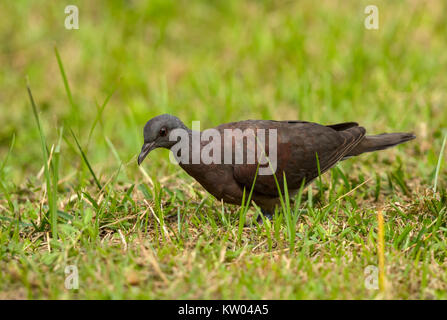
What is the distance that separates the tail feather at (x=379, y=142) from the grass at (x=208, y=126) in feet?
0.73

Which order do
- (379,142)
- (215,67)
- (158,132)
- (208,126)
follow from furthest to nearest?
(215,67) < (208,126) < (379,142) < (158,132)

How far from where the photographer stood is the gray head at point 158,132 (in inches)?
143

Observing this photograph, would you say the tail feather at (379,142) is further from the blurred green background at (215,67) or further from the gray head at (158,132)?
the gray head at (158,132)

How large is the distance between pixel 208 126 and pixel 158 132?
88.5 inches

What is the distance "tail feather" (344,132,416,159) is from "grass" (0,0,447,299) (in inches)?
8.7

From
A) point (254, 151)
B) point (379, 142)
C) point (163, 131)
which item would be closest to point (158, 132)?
point (163, 131)

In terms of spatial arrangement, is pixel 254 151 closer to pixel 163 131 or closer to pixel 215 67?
pixel 163 131

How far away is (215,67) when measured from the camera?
23.5 ft

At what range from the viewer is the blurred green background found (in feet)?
19.0

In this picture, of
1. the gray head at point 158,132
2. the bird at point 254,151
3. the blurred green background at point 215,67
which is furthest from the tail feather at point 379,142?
the gray head at point 158,132

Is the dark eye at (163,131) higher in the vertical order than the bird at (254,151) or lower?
higher

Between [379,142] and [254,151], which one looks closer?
[254,151]
